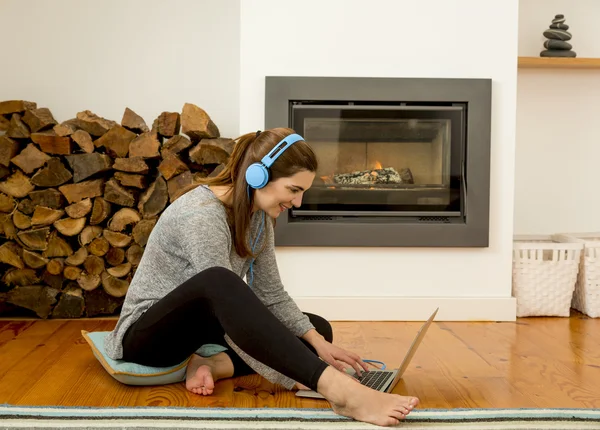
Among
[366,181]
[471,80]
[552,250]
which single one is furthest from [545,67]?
[366,181]

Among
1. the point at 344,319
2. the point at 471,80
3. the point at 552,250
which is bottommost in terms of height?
the point at 344,319

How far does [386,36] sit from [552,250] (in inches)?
48.4

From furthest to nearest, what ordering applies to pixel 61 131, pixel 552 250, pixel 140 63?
pixel 140 63 < pixel 552 250 < pixel 61 131

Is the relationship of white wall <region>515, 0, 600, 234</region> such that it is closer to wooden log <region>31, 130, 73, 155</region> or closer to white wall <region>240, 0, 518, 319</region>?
white wall <region>240, 0, 518, 319</region>

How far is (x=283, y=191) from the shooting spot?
173cm

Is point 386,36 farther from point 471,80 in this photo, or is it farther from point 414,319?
point 414,319

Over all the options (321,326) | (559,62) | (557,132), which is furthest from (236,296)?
(557,132)

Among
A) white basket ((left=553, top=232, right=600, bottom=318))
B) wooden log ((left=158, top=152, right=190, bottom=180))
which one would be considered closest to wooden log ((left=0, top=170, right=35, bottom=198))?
wooden log ((left=158, top=152, right=190, bottom=180))

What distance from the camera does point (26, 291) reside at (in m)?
2.92

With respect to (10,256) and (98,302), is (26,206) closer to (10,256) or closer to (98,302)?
(10,256)

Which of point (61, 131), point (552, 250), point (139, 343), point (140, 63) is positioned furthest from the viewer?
point (140, 63)

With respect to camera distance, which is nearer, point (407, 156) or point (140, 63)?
point (407, 156)

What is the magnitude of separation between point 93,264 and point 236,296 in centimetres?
159

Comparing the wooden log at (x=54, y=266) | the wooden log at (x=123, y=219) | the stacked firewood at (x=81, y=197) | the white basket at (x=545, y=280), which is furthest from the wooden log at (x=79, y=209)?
the white basket at (x=545, y=280)
